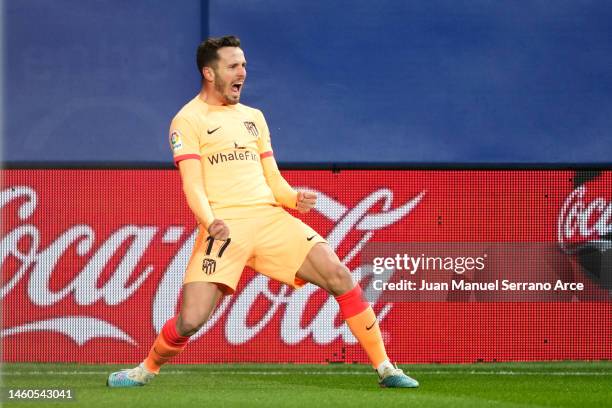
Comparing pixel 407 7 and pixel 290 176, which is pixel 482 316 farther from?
pixel 407 7

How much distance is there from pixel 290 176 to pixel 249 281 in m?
0.70

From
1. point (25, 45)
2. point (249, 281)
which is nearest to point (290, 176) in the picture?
point (249, 281)

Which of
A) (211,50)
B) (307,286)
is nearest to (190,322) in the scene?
(211,50)

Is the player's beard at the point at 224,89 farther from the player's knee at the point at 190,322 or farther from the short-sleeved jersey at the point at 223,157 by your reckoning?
the player's knee at the point at 190,322

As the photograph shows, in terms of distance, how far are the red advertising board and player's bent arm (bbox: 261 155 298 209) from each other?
5.42 ft

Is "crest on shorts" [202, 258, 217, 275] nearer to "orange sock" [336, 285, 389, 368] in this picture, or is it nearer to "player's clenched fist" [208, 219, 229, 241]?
"player's clenched fist" [208, 219, 229, 241]

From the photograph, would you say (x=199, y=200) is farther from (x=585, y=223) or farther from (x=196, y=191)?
(x=585, y=223)

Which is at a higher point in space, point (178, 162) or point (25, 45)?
point (25, 45)

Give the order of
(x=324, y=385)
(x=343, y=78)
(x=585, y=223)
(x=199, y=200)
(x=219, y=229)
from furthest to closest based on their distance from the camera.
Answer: (x=343, y=78) → (x=585, y=223) → (x=324, y=385) → (x=199, y=200) → (x=219, y=229)

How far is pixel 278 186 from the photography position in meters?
6.18

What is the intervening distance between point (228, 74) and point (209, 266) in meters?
0.94

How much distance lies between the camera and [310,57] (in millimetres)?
9219

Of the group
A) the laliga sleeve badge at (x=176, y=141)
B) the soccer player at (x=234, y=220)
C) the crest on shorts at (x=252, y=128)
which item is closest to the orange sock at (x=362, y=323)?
the soccer player at (x=234, y=220)

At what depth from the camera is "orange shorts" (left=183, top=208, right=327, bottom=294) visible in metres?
5.96
